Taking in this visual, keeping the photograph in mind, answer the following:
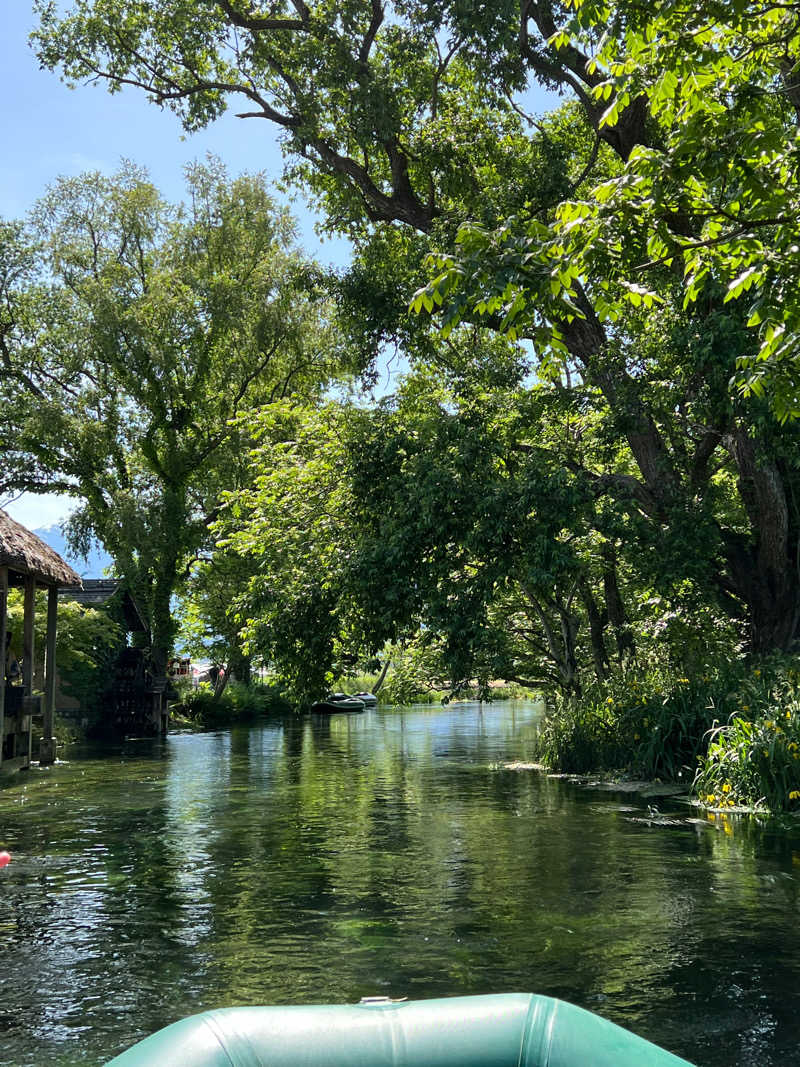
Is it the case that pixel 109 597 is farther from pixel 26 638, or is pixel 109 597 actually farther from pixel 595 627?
pixel 595 627

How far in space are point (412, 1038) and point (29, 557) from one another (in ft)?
65.0

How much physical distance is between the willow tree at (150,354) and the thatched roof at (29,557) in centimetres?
1111

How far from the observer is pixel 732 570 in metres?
17.5

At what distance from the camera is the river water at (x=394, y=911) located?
23.5 feet

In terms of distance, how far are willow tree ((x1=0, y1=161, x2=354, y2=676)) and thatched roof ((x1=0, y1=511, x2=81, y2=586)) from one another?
11110 millimetres

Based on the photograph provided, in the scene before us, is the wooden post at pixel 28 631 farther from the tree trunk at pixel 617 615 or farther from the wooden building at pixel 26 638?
the tree trunk at pixel 617 615

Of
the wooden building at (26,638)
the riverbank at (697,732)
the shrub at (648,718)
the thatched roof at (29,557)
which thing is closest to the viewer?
the riverbank at (697,732)

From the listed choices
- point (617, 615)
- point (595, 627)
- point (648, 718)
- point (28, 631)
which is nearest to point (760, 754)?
point (648, 718)

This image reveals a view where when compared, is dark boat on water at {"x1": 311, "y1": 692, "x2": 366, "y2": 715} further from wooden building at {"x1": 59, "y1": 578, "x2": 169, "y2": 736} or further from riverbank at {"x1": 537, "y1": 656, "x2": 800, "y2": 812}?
riverbank at {"x1": 537, "y1": 656, "x2": 800, "y2": 812}

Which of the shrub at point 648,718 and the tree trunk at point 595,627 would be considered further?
the tree trunk at point 595,627

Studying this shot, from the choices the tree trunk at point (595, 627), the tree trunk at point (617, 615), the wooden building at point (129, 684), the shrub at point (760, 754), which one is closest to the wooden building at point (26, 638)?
the tree trunk at point (595, 627)

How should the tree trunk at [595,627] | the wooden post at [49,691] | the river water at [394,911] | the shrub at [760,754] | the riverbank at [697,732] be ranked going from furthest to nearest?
1. the wooden post at [49,691]
2. the tree trunk at [595,627]
3. the riverbank at [697,732]
4. the shrub at [760,754]
5. the river water at [394,911]

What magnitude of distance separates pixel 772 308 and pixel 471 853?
8.29 metres

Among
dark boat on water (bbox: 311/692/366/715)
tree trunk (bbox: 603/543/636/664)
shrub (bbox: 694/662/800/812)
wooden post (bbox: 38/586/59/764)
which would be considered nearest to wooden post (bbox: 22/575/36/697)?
wooden post (bbox: 38/586/59/764)
